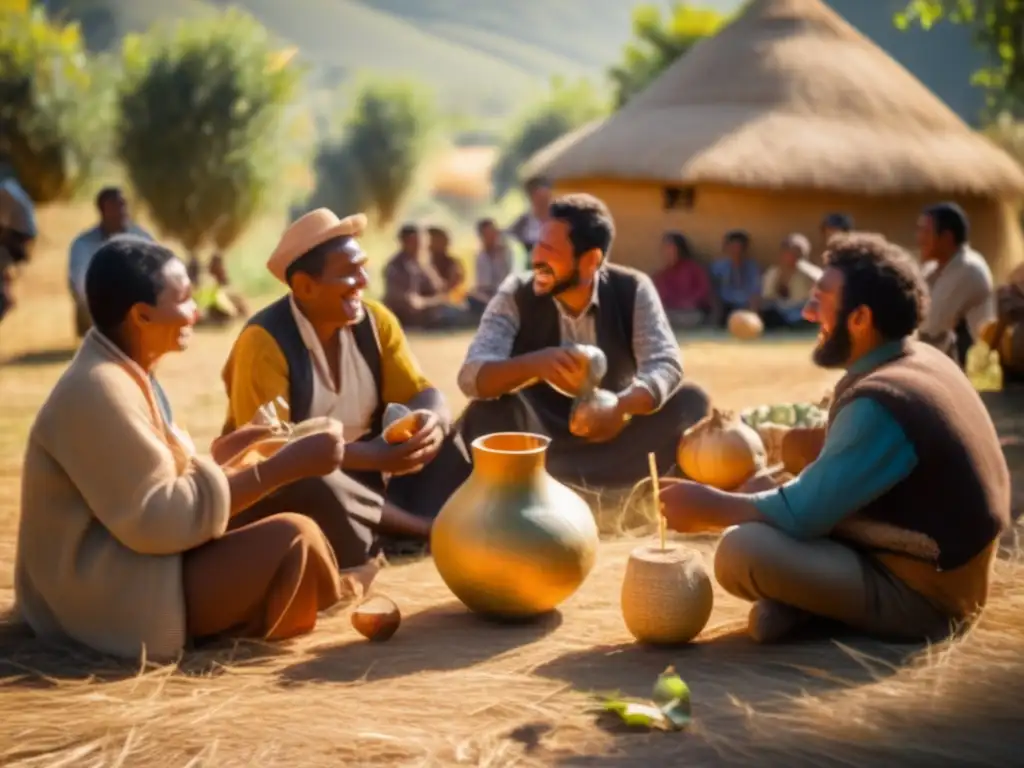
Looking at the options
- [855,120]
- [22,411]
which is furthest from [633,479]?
[855,120]

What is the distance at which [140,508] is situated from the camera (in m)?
3.44

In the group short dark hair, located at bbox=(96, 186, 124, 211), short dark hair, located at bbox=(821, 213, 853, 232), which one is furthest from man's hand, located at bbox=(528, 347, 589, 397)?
short dark hair, located at bbox=(821, 213, 853, 232)

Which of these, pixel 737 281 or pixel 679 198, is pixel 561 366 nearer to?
pixel 737 281

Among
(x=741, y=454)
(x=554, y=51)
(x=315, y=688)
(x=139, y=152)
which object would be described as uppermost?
(x=554, y=51)

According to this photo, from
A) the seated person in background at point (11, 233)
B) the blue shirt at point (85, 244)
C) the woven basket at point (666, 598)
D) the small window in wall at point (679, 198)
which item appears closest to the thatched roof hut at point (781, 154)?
the small window in wall at point (679, 198)

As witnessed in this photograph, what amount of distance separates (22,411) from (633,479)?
15.3 ft

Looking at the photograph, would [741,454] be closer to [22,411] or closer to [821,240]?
[22,411]

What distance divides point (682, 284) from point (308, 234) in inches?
365

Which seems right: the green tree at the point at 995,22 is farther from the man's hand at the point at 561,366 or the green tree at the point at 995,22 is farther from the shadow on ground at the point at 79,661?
the shadow on ground at the point at 79,661

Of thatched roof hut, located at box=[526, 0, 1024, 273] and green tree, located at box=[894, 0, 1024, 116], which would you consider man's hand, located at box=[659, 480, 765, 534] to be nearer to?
thatched roof hut, located at box=[526, 0, 1024, 273]

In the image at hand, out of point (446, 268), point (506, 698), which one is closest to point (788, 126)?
point (446, 268)

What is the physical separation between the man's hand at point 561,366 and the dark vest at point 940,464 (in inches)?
58.5

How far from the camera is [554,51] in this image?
132750mm

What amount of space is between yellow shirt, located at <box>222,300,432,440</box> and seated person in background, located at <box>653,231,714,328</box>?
28.1ft
